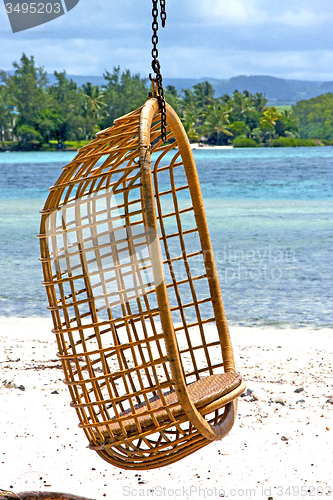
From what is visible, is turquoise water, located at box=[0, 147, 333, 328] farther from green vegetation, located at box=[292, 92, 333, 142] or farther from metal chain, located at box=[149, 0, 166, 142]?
green vegetation, located at box=[292, 92, 333, 142]

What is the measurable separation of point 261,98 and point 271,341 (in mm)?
63090

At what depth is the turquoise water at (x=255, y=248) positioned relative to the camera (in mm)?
5262

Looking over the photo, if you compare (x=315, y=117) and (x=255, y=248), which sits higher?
(x=315, y=117)

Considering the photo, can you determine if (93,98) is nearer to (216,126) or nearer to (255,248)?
(216,126)

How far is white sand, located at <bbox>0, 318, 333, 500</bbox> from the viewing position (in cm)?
197

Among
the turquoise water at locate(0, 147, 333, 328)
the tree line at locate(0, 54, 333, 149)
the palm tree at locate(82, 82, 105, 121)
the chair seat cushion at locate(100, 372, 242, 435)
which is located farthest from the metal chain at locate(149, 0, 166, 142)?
the palm tree at locate(82, 82, 105, 121)

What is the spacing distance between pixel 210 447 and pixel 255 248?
7668mm

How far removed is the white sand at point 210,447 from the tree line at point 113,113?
44.8 meters

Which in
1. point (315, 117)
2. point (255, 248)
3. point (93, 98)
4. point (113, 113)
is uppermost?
point (93, 98)

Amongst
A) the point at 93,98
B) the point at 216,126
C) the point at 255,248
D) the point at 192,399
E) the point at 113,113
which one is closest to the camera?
the point at 192,399

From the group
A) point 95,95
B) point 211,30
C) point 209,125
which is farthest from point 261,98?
point 211,30

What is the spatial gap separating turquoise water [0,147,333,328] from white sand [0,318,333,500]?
1.77 meters

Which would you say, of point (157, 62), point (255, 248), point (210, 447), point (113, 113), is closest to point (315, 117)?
point (113, 113)

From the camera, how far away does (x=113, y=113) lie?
50.7 metres
